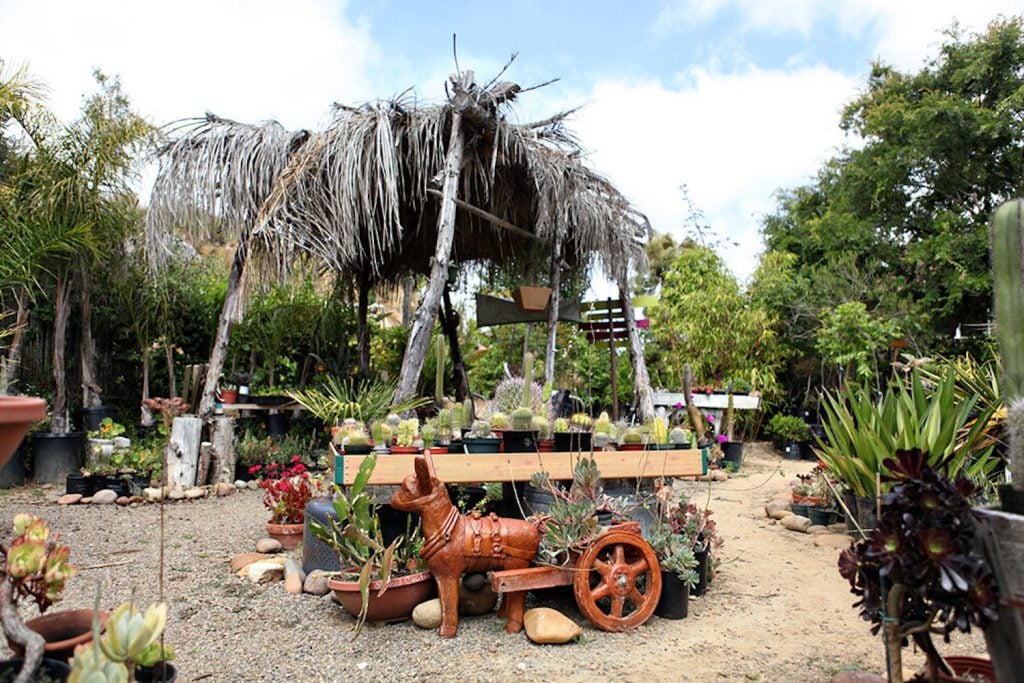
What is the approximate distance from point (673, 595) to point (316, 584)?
1.78 m

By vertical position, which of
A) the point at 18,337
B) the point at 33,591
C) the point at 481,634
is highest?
the point at 18,337

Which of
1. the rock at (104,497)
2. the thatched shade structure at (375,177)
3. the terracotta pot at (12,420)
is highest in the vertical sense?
the thatched shade structure at (375,177)

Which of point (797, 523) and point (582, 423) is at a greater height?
point (582, 423)

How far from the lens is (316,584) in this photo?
354 cm

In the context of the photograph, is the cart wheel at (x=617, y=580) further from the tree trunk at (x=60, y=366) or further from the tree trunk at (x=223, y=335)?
the tree trunk at (x=60, y=366)

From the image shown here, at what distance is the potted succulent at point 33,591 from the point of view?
150 centimetres

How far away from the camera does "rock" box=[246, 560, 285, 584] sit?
3.73 meters

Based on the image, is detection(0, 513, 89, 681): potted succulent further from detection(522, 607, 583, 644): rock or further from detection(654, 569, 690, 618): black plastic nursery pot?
detection(654, 569, 690, 618): black plastic nursery pot

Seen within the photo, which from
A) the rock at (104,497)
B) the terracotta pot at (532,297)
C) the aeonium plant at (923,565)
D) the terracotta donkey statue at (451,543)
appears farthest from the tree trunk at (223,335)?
the aeonium plant at (923,565)

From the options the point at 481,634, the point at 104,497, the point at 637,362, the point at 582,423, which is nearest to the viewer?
the point at 481,634

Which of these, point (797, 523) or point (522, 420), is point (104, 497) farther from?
point (797, 523)

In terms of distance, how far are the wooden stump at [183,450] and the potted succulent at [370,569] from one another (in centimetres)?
360

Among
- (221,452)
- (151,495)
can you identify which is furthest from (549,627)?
(221,452)

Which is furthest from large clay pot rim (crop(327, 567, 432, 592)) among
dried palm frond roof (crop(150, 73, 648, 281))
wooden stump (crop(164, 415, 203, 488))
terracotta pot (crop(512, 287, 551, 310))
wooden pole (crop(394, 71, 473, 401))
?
terracotta pot (crop(512, 287, 551, 310))
